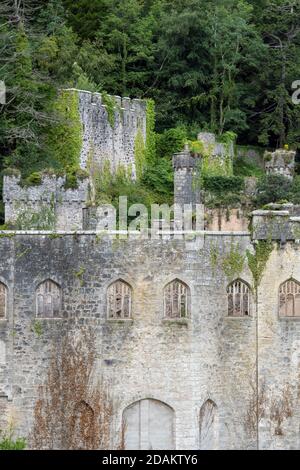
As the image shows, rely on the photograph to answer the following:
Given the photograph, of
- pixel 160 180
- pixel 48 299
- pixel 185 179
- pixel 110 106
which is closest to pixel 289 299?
pixel 48 299

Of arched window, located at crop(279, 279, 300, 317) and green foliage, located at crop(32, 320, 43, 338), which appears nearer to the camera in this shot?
green foliage, located at crop(32, 320, 43, 338)

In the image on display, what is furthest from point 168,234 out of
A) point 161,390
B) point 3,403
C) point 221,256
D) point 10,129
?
point 10,129

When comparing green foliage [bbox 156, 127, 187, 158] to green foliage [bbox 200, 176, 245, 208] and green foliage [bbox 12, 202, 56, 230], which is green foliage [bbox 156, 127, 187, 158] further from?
green foliage [bbox 12, 202, 56, 230]

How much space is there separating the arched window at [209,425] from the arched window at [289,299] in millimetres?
3854

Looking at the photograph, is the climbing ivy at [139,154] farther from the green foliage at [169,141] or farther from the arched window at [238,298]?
the arched window at [238,298]

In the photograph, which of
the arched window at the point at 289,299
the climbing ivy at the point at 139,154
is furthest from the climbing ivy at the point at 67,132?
the arched window at the point at 289,299

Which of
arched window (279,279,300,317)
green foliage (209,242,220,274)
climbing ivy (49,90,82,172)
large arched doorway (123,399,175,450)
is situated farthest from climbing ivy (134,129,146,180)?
large arched doorway (123,399,175,450)

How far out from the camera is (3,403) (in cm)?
3991

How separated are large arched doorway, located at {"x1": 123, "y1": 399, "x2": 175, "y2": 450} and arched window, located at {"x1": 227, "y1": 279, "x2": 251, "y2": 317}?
3870 millimetres

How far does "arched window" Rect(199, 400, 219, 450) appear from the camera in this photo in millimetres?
40125

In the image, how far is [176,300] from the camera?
40.2 meters

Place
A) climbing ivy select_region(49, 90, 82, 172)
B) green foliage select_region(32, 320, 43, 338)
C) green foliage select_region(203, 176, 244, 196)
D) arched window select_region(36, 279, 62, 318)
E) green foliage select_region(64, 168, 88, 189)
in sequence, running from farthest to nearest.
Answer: green foliage select_region(203, 176, 244, 196)
climbing ivy select_region(49, 90, 82, 172)
green foliage select_region(64, 168, 88, 189)
arched window select_region(36, 279, 62, 318)
green foliage select_region(32, 320, 43, 338)

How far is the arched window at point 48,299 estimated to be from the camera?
40125 mm
